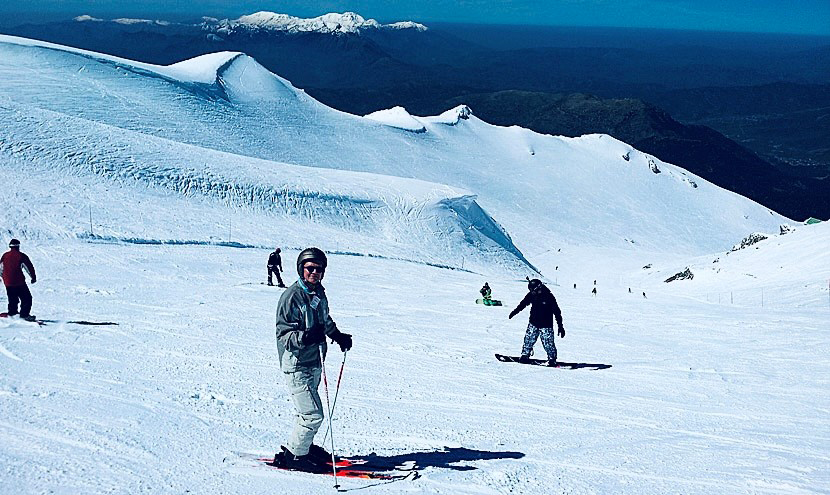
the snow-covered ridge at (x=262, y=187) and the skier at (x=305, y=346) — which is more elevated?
the snow-covered ridge at (x=262, y=187)

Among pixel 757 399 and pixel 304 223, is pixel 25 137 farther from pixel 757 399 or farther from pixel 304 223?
pixel 757 399

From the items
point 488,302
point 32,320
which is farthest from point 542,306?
point 32,320

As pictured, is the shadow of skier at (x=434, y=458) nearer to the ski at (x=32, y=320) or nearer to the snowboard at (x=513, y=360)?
the snowboard at (x=513, y=360)

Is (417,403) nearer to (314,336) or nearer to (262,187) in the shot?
(314,336)

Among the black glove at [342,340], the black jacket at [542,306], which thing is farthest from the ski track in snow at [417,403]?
the black glove at [342,340]

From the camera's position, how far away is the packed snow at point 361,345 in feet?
20.5

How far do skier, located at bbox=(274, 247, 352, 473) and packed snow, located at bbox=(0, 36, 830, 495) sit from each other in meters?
0.24

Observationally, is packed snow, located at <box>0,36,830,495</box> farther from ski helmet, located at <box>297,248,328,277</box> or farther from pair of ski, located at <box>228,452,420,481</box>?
ski helmet, located at <box>297,248,328,277</box>

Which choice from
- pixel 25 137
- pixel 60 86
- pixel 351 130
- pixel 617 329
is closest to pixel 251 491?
pixel 617 329

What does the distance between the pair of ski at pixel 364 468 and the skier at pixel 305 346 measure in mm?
136

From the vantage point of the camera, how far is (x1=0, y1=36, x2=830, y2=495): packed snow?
6.25 metres

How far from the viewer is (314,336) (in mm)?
5508

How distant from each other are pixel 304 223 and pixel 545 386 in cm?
2593

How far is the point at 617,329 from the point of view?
1648 cm
